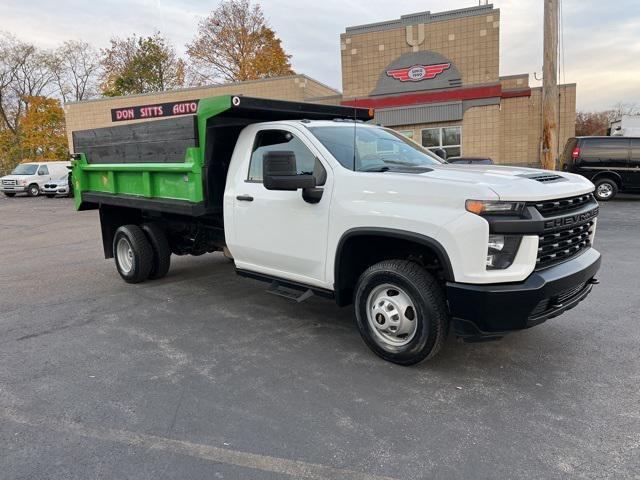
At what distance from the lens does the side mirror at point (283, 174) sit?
4.16 metres

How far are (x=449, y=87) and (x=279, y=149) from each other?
55.5ft

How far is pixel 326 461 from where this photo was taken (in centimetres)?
291

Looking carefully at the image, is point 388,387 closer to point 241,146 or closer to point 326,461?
point 326,461

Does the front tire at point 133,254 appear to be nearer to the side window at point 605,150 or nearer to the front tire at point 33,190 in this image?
the side window at point 605,150

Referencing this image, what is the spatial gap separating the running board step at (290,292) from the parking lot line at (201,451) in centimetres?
193

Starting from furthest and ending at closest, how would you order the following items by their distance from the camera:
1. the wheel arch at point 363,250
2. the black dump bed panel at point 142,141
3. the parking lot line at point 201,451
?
the black dump bed panel at point 142,141 < the wheel arch at point 363,250 < the parking lot line at point 201,451

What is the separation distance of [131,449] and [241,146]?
324 cm

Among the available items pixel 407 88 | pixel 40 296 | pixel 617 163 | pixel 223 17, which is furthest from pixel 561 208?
pixel 223 17

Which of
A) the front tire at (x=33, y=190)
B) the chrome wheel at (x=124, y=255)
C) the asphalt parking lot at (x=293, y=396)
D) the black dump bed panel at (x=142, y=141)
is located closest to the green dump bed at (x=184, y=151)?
the black dump bed panel at (x=142, y=141)

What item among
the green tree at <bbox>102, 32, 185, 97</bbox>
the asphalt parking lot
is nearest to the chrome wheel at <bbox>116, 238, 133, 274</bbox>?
the asphalt parking lot

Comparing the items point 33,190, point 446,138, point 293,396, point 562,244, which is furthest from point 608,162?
point 33,190

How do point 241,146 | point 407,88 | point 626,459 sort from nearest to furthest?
point 626,459
point 241,146
point 407,88

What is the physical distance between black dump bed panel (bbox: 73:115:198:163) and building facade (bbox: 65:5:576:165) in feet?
49.9

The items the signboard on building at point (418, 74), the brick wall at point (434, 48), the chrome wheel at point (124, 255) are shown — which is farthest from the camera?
the signboard on building at point (418, 74)
